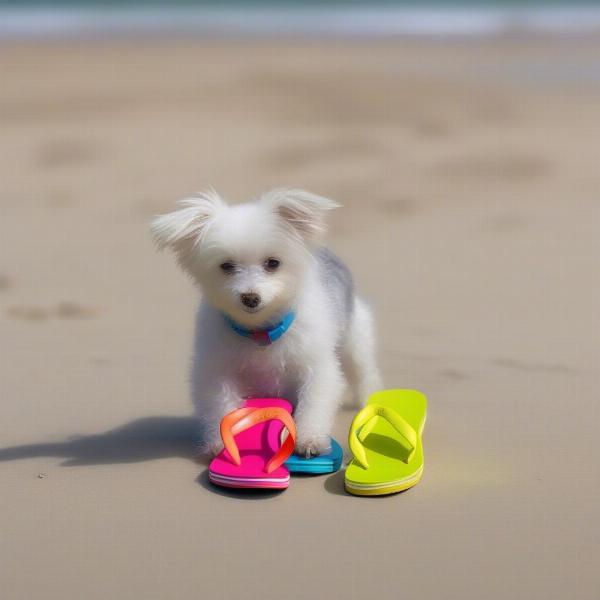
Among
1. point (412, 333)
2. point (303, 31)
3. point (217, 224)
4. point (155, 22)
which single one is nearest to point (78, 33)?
point (155, 22)

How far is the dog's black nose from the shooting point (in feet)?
12.4

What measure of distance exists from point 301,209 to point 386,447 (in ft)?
3.06

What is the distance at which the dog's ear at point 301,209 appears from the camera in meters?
3.93

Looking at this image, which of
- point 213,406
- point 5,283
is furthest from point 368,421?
point 5,283

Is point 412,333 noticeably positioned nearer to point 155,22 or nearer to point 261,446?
point 261,446

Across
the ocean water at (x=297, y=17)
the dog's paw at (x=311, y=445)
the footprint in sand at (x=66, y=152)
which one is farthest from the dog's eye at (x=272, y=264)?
the ocean water at (x=297, y=17)

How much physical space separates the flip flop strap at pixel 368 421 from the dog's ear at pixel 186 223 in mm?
901

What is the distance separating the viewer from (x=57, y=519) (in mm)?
3574

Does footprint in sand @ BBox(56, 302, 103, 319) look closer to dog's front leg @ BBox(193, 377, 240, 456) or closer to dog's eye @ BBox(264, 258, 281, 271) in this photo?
dog's front leg @ BBox(193, 377, 240, 456)

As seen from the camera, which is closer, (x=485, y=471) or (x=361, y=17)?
(x=485, y=471)

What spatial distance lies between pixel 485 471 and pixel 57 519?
1502mm

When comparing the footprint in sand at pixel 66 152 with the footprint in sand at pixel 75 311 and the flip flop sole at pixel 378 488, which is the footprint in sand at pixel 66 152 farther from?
the flip flop sole at pixel 378 488

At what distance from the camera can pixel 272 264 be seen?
3.93 metres

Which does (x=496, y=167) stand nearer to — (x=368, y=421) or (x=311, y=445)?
(x=368, y=421)
